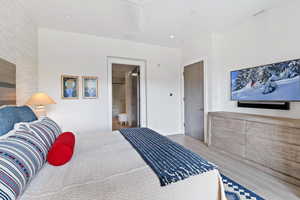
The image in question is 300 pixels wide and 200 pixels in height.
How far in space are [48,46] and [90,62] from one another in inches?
34.4

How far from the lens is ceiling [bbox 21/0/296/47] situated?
89.2 inches

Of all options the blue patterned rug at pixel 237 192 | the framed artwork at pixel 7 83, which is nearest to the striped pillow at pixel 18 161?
the framed artwork at pixel 7 83

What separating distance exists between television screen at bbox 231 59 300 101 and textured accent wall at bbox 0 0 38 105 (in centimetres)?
385

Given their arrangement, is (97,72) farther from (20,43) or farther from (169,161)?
(169,161)

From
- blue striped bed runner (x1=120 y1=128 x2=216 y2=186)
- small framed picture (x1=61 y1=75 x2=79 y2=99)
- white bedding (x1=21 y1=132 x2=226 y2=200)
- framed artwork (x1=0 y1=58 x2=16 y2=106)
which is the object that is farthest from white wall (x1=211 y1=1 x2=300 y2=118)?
framed artwork (x1=0 y1=58 x2=16 y2=106)

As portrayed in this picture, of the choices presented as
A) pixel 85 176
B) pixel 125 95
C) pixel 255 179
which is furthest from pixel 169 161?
pixel 125 95

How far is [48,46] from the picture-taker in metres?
3.07

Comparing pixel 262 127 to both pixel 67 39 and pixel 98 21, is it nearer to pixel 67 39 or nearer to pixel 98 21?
pixel 98 21

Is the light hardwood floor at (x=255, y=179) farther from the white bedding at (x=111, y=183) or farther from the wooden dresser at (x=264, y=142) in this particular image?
the white bedding at (x=111, y=183)

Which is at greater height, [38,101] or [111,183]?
[38,101]

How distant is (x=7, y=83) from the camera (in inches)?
71.2

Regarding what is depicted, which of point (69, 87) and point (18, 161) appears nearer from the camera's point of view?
point (18, 161)

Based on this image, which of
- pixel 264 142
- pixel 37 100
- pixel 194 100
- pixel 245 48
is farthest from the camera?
pixel 194 100

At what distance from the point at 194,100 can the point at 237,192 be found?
7.92 feet
